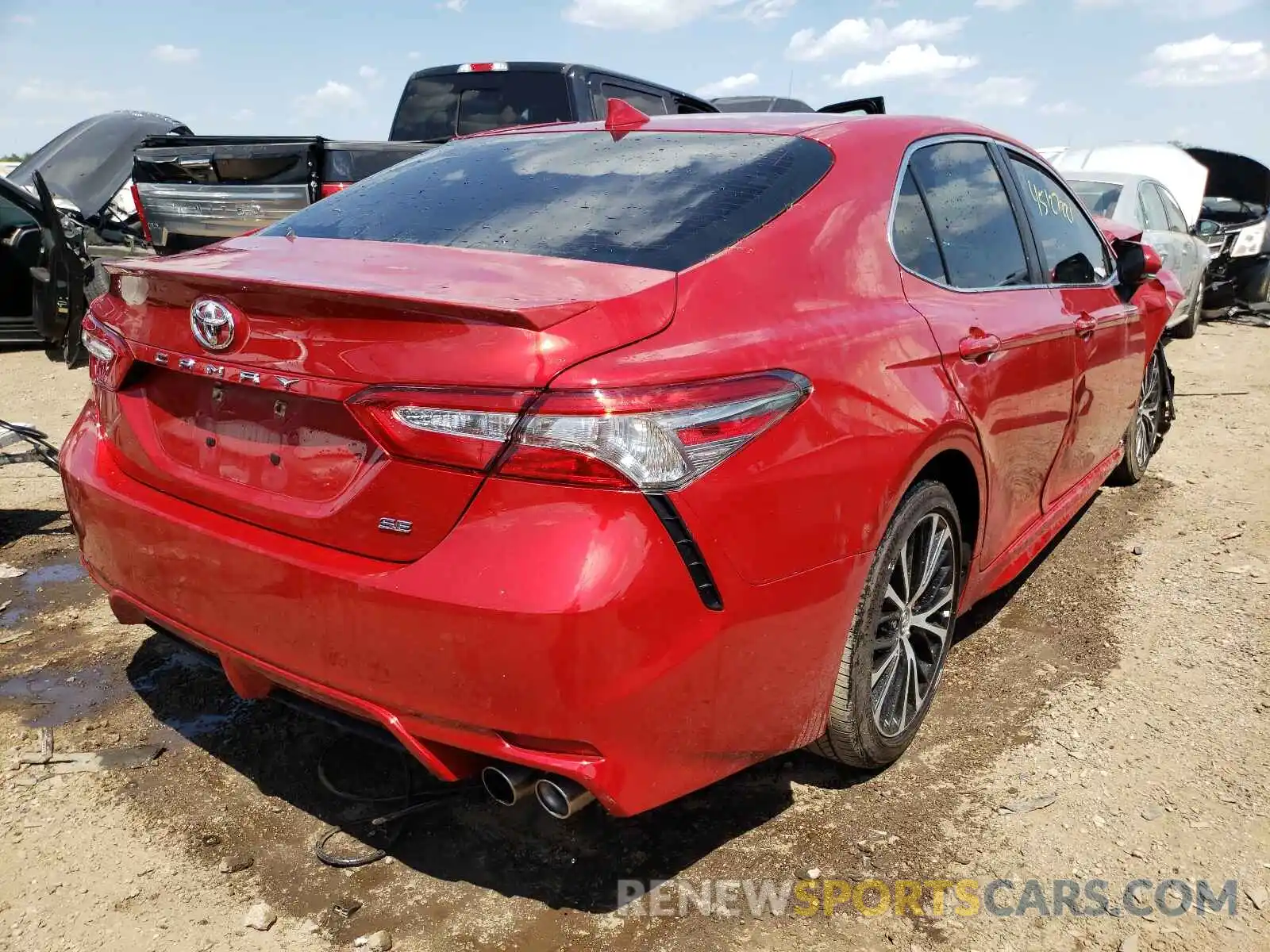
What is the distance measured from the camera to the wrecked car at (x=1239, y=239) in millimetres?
11766

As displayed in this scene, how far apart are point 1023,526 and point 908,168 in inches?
51.2

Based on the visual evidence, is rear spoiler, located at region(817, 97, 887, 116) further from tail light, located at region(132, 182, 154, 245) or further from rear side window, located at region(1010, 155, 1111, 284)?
tail light, located at region(132, 182, 154, 245)

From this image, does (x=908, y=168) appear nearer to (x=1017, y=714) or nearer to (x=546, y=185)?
(x=546, y=185)

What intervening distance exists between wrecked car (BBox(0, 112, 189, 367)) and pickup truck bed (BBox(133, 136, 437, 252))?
1.96ft

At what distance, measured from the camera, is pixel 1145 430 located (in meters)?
5.43

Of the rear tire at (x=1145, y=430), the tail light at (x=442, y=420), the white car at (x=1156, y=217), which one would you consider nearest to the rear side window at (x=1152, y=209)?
the white car at (x=1156, y=217)

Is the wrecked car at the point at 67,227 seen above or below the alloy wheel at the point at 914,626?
above

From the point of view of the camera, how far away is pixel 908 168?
→ 2822mm

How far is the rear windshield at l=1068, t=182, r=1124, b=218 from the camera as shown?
8969mm

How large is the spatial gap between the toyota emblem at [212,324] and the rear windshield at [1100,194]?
8522mm

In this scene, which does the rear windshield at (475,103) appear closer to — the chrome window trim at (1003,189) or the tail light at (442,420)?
the chrome window trim at (1003,189)

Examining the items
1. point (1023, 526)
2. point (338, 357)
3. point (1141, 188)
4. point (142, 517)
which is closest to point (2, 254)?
point (142, 517)

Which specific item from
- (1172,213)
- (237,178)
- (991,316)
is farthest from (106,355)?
(1172,213)

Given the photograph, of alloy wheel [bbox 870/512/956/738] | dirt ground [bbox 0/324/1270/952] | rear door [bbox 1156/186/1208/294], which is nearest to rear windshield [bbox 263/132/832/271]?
alloy wheel [bbox 870/512/956/738]
